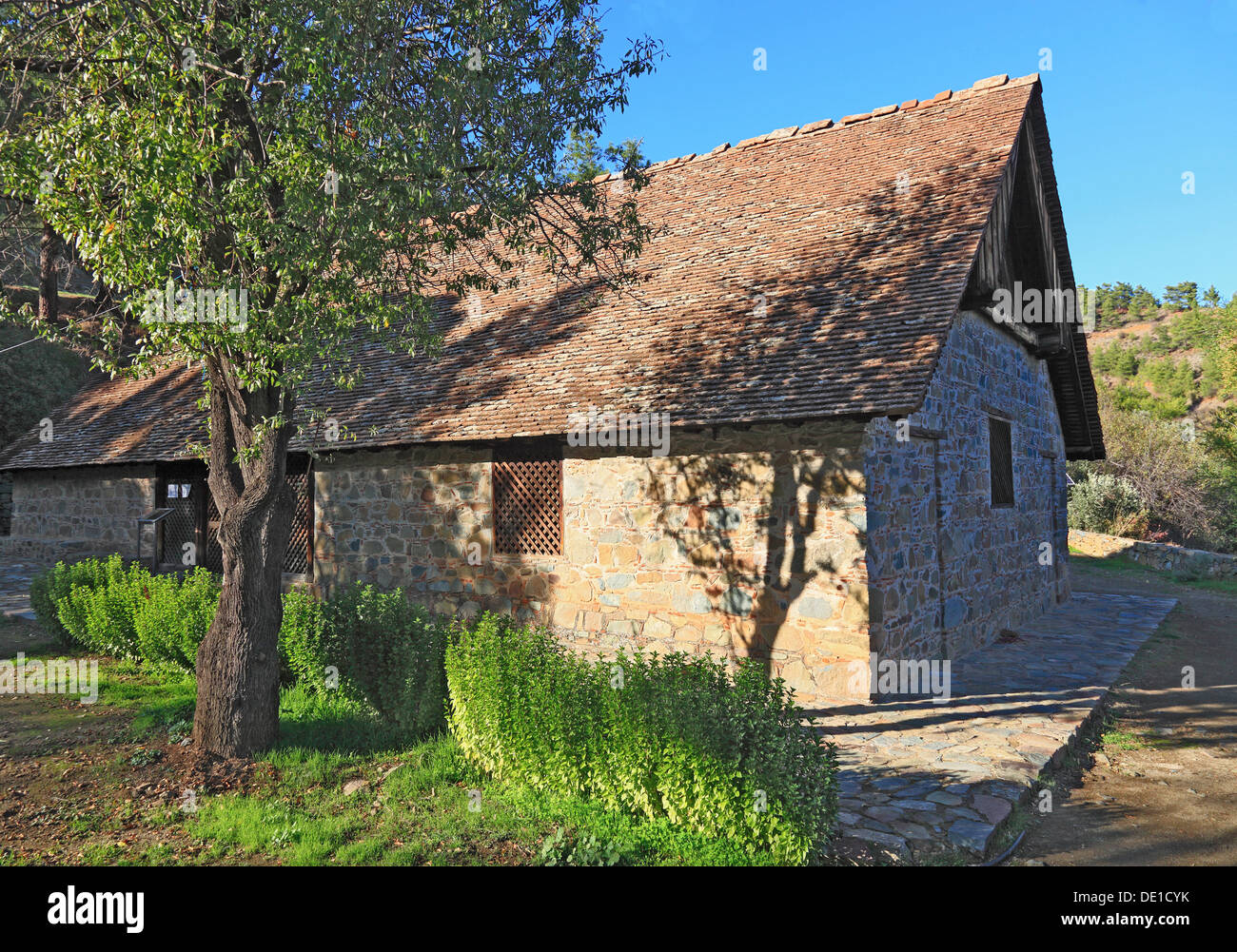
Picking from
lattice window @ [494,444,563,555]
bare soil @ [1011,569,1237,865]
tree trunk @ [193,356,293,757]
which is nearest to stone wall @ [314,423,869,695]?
lattice window @ [494,444,563,555]

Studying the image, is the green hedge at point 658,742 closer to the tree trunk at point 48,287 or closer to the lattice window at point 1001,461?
the lattice window at point 1001,461

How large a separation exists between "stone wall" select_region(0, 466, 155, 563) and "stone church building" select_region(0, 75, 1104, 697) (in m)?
1.07

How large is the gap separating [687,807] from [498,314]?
9653 millimetres

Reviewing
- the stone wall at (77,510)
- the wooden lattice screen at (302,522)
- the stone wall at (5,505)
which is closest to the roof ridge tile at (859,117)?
the wooden lattice screen at (302,522)

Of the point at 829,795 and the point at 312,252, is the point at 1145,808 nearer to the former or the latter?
the point at 829,795

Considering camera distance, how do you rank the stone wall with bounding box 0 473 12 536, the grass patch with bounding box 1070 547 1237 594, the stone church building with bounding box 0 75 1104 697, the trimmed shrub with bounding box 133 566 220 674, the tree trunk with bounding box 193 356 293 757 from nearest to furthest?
the tree trunk with bounding box 193 356 293 757
the stone church building with bounding box 0 75 1104 697
the trimmed shrub with bounding box 133 566 220 674
the grass patch with bounding box 1070 547 1237 594
the stone wall with bounding box 0 473 12 536

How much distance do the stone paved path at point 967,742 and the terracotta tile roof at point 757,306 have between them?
2.98 metres

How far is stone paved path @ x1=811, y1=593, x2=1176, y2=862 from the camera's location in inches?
190

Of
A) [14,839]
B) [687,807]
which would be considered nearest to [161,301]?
[14,839]

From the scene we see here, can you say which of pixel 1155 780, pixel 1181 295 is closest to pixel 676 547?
pixel 1155 780

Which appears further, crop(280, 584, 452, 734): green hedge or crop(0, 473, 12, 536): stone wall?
crop(0, 473, 12, 536): stone wall

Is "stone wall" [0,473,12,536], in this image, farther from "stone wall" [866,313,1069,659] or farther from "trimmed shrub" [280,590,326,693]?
"stone wall" [866,313,1069,659]

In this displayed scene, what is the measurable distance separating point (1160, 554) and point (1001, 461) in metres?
11.6

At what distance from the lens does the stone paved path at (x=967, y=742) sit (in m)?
4.82
